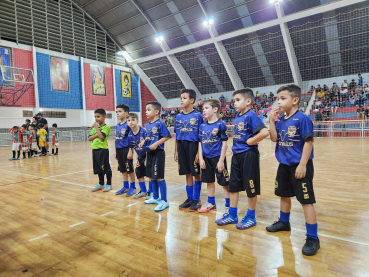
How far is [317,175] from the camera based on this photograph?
4.91 metres

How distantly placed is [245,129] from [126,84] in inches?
937

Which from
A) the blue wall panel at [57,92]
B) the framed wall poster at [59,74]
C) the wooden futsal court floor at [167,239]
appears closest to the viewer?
the wooden futsal court floor at [167,239]

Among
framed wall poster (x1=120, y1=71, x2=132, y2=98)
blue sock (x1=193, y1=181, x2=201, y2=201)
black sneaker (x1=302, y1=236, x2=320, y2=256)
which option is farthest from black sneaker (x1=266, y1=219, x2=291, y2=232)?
framed wall poster (x1=120, y1=71, x2=132, y2=98)

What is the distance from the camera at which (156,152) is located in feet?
10.9

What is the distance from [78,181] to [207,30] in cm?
1846

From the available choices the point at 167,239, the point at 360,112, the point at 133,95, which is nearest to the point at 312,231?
the point at 167,239

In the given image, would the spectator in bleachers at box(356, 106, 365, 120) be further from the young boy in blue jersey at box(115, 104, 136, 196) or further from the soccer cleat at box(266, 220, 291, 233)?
the young boy in blue jersey at box(115, 104, 136, 196)

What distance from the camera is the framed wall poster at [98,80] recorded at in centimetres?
2169

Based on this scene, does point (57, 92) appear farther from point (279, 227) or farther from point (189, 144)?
point (279, 227)

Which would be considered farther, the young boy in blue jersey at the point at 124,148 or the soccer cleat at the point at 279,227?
the young boy in blue jersey at the point at 124,148

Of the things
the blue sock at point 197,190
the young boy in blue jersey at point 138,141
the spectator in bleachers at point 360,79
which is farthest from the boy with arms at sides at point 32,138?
the spectator in bleachers at point 360,79

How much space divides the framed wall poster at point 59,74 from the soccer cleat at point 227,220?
1988cm

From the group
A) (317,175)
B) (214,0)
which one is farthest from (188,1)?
(317,175)

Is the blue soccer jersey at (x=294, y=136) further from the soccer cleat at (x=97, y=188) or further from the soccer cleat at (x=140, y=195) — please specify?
the soccer cleat at (x=97, y=188)
